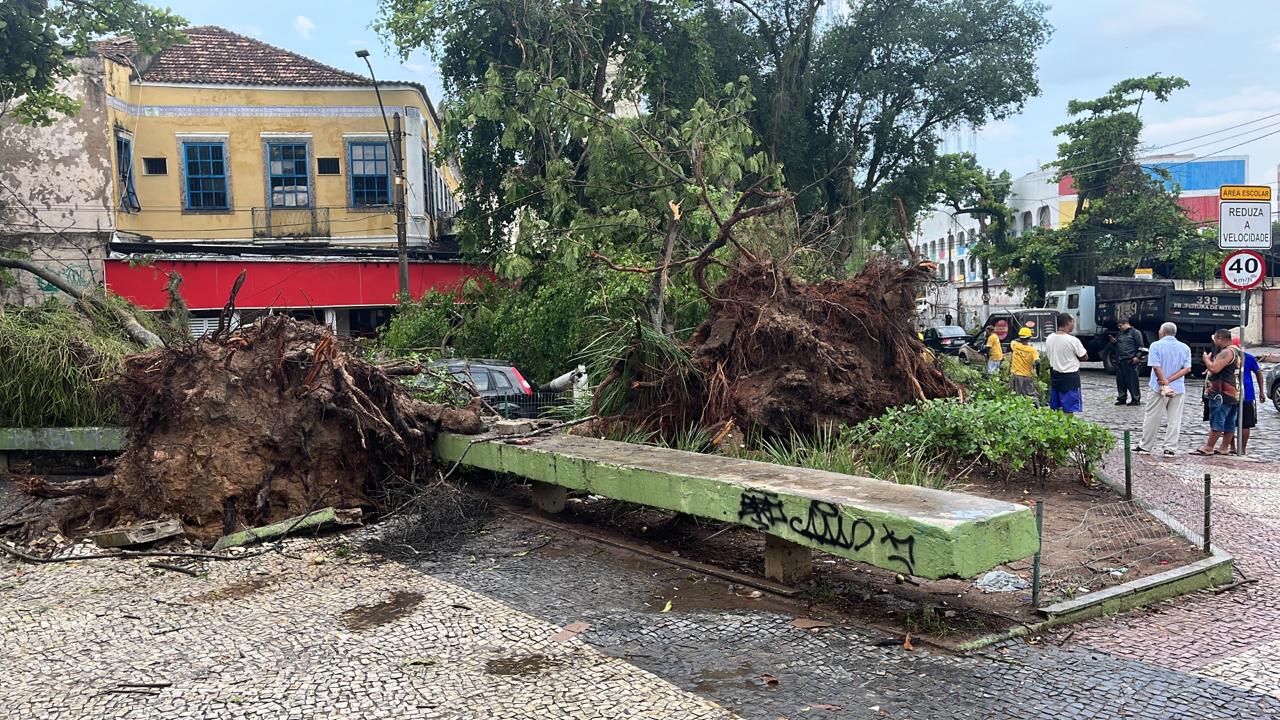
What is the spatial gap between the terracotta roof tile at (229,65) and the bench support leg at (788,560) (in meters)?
24.0

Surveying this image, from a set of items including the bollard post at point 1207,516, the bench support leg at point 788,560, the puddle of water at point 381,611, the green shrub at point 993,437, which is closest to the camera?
the puddle of water at point 381,611

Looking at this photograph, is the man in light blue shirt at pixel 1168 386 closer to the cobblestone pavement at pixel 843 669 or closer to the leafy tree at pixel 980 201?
the cobblestone pavement at pixel 843 669

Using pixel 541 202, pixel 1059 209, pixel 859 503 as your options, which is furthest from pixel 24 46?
pixel 1059 209

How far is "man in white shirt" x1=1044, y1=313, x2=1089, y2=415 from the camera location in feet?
40.6

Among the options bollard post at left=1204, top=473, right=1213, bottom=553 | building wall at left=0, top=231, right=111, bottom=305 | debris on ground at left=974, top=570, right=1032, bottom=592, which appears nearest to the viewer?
debris on ground at left=974, top=570, right=1032, bottom=592

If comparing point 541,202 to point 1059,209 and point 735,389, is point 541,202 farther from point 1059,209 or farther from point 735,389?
point 1059,209

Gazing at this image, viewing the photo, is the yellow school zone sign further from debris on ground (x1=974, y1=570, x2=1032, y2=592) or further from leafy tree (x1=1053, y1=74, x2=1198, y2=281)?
leafy tree (x1=1053, y1=74, x2=1198, y2=281)

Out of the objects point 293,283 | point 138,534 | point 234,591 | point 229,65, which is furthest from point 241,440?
point 229,65

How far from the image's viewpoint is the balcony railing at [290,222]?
26844 mm

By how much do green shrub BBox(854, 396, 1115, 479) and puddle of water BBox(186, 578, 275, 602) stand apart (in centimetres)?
524

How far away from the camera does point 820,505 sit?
5660mm

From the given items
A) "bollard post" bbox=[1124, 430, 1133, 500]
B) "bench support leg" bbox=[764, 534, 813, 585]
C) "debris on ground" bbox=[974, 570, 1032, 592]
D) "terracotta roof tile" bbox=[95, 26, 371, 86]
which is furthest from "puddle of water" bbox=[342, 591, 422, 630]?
"terracotta roof tile" bbox=[95, 26, 371, 86]

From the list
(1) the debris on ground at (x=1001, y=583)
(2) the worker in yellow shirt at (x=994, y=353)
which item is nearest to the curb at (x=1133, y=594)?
(1) the debris on ground at (x=1001, y=583)

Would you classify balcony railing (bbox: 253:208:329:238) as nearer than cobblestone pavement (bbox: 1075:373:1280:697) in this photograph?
No
